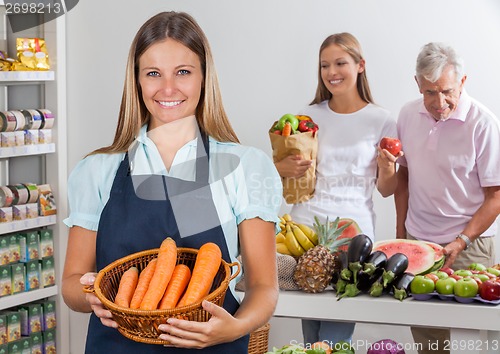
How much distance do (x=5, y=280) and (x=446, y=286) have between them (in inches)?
88.6

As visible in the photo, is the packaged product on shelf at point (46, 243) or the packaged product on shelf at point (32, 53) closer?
the packaged product on shelf at point (32, 53)

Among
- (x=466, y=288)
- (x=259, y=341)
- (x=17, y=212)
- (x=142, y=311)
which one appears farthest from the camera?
(x=17, y=212)

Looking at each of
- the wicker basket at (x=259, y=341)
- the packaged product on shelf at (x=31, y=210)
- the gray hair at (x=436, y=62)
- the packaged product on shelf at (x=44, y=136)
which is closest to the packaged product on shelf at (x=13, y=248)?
the packaged product on shelf at (x=31, y=210)

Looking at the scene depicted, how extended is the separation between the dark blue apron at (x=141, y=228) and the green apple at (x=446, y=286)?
1.21 meters

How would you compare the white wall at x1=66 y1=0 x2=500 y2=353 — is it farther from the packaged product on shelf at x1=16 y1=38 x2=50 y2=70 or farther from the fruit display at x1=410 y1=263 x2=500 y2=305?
the fruit display at x1=410 y1=263 x2=500 y2=305

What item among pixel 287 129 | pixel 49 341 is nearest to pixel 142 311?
pixel 287 129

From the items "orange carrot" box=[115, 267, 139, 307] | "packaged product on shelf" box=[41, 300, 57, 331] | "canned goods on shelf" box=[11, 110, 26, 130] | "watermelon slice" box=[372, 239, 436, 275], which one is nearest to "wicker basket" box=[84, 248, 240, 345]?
"orange carrot" box=[115, 267, 139, 307]

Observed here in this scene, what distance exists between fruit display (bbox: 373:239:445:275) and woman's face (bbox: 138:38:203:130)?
151 centimetres

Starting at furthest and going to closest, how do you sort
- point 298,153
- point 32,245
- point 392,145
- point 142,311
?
point 32,245, point 298,153, point 392,145, point 142,311

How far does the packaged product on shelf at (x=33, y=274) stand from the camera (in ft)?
13.5

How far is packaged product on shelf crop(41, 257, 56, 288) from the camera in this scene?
423 cm

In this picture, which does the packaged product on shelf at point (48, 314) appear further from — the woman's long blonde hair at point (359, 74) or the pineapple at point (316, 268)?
the pineapple at point (316, 268)

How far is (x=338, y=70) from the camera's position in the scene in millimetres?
3609

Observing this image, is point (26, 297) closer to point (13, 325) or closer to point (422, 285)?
point (13, 325)
